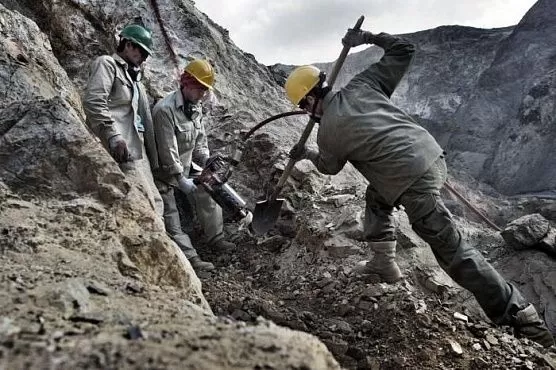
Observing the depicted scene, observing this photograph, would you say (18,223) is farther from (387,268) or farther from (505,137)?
(505,137)

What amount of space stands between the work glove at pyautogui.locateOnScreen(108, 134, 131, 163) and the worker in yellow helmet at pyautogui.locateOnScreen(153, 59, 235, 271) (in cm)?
83

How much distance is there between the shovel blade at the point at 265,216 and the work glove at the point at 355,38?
138 centimetres

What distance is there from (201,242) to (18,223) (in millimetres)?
2593

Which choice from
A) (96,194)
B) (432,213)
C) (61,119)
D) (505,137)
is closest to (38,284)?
(96,194)

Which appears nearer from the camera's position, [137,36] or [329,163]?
[329,163]

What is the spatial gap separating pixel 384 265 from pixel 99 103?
2283 mm

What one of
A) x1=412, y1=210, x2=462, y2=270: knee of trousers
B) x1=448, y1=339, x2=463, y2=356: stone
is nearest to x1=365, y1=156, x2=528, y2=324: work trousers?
x1=412, y1=210, x2=462, y2=270: knee of trousers

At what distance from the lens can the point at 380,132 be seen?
3.38 metres

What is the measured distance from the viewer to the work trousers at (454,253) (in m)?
3.24

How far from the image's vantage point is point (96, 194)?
104 inches

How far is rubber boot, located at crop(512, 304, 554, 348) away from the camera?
3.22 metres

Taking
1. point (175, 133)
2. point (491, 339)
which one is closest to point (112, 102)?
point (175, 133)

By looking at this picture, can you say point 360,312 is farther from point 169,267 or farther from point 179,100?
point 179,100

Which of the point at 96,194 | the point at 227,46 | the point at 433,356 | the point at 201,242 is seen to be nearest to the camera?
the point at 96,194
